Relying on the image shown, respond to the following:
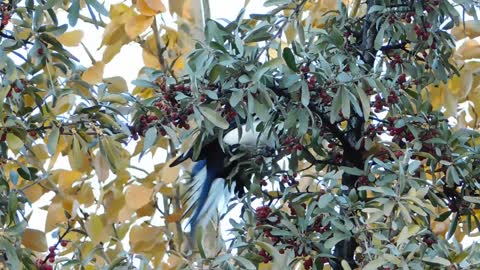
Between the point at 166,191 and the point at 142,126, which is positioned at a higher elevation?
the point at 142,126

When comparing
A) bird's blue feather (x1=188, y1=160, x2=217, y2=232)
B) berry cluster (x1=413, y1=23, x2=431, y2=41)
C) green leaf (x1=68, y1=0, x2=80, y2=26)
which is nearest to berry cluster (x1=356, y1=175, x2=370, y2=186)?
berry cluster (x1=413, y1=23, x2=431, y2=41)

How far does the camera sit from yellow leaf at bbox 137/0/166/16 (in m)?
1.60

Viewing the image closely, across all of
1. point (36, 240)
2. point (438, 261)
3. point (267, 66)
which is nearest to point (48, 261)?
point (36, 240)

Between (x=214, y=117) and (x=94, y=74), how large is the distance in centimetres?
57

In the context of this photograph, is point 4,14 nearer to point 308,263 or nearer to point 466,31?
point 308,263

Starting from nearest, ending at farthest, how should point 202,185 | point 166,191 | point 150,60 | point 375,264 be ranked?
point 375,264
point 202,185
point 166,191
point 150,60

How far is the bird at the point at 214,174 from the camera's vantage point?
1.48 meters

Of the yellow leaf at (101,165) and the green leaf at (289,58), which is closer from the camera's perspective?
the green leaf at (289,58)

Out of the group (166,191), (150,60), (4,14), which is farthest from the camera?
(150,60)

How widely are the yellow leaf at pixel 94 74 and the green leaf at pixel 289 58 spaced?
1.79 ft

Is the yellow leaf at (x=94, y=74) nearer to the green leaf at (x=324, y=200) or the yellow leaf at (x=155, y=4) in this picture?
the yellow leaf at (x=155, y=4)

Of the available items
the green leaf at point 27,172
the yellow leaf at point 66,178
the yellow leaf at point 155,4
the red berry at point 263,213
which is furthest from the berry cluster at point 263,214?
the yellow leaf at point 66,178

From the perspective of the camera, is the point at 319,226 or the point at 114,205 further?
the point at 114,205

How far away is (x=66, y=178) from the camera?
180 centimetres
